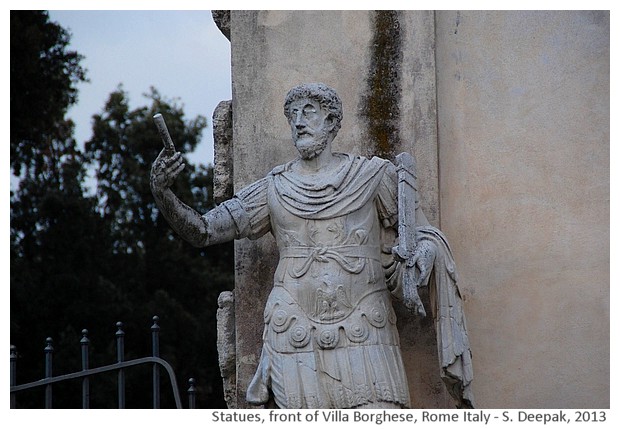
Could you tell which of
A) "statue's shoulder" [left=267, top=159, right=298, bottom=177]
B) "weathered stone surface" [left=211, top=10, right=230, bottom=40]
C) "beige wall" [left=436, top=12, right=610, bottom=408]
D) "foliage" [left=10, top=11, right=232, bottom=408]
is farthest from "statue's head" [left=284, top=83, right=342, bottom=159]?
"foliage" [left=10, top=11, right=232, bottom=408]

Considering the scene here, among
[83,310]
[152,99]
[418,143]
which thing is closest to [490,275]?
[418,143]

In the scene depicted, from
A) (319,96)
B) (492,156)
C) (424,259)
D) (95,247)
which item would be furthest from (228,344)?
(95,247)

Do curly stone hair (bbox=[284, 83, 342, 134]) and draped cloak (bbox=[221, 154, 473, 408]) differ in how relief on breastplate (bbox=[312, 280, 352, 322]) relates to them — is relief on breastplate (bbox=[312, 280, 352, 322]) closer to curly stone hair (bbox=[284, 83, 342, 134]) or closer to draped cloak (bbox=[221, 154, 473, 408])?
draped cloak (bbox=[221, 154, 473, 408])

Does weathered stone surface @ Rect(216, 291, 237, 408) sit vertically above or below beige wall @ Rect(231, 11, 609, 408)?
below

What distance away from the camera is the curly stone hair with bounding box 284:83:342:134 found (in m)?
10.7

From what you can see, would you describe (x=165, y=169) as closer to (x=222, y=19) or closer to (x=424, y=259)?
(x=424, y=259)

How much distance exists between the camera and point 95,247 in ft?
61.0

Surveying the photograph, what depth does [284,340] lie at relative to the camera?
10.5 meters

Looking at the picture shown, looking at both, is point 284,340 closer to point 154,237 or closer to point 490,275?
point 490,275

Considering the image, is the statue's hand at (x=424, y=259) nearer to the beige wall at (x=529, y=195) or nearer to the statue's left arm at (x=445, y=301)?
the statue's left arm at (x=445, y=301)

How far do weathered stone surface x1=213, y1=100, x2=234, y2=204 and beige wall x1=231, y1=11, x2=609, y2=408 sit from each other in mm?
90

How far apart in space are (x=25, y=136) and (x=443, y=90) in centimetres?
778

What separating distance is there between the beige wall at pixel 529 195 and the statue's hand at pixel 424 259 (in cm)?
88
